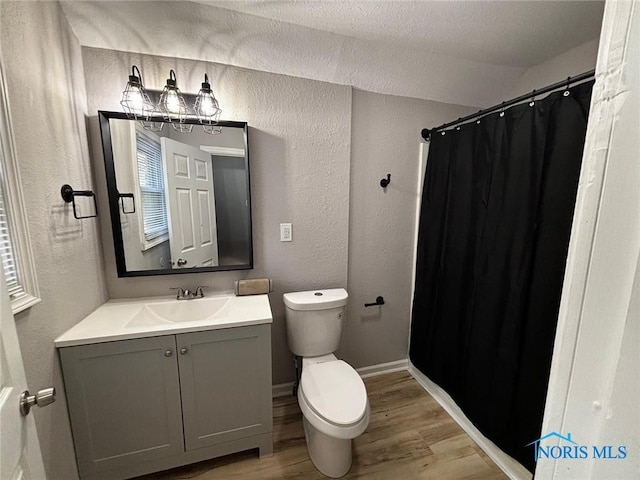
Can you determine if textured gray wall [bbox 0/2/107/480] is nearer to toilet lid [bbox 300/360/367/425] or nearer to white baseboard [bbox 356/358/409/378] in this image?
toilet lid [bbox 300/360/367/425]

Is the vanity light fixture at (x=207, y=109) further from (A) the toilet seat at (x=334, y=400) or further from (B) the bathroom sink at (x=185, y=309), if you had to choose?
(A) the toilet seat at (x=334, y=400)

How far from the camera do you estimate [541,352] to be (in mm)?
1204

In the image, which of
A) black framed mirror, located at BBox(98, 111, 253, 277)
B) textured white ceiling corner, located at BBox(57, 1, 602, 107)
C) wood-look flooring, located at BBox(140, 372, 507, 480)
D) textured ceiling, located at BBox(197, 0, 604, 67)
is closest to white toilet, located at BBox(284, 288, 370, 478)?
wood-look flooring, located at BBox(140, 372, 507, 480)

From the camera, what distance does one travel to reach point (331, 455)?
1357 mm

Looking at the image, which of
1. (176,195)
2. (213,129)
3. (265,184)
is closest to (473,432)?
(265,184)

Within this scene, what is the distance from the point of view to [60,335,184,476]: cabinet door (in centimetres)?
117

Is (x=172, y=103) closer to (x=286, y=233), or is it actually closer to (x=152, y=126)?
(x=152, y=126)

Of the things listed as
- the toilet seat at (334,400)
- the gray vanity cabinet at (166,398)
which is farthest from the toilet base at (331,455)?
the gray vanity cabinet at (166,398)

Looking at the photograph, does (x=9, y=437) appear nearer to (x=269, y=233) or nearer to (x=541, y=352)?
(x=269, y=233)

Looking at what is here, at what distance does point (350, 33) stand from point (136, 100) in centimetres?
118

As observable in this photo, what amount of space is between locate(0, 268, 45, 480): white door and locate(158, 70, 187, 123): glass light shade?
3.67ft

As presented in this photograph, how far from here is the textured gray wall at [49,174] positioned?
0.97m

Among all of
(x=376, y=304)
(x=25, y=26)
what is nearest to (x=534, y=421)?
(x=376, y=304)

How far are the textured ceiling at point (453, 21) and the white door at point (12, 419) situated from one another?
1.47 metres
